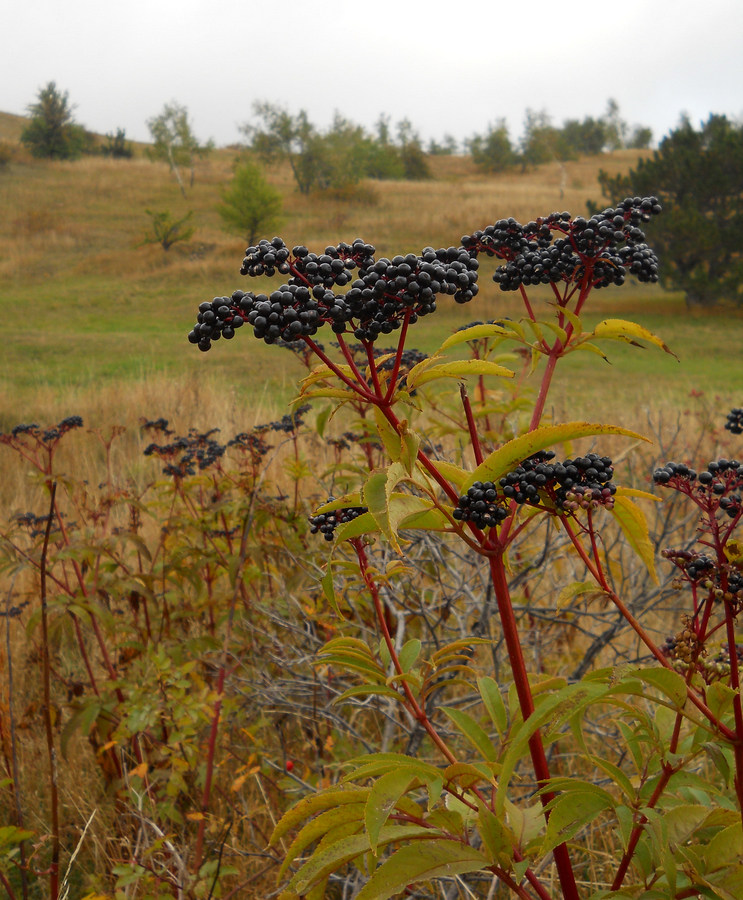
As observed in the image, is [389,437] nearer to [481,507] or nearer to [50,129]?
[481,507]

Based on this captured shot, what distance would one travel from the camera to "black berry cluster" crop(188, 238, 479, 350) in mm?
924

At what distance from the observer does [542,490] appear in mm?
1023

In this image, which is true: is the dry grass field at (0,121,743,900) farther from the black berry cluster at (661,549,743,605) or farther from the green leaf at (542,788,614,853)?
the black berry cluster at (661,549,743,605)

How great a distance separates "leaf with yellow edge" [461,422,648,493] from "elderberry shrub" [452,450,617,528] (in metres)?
0.02

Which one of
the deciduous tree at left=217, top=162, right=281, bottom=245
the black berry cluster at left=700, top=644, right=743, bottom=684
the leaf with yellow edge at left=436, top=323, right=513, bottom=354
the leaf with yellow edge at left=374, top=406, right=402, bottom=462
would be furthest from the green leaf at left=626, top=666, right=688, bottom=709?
the deciduous tree at left=217, top=162, right=281, bottom=245

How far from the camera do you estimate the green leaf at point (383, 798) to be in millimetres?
805

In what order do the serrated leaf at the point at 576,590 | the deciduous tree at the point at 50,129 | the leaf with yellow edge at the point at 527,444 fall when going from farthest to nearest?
the deciduous tree at the point at 50,129, the serrated leaf at the point at 576,590, the leaf with yellow edge at the point at 527,444

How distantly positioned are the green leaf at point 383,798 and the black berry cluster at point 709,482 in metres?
0.65

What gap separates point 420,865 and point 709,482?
0.78 m

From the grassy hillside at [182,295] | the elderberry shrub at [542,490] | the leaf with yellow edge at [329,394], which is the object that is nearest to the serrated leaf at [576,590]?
the elderberry shrub at [542,490]

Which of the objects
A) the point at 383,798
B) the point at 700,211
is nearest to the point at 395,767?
the point at 383,798

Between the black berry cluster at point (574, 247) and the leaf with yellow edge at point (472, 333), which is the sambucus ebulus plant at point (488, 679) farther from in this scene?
the black berry cluster at point (574, 247)

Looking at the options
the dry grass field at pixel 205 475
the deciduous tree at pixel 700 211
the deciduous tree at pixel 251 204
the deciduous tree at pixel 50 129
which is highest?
the deciduous tree at pixel 50 129

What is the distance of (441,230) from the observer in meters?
27.1
